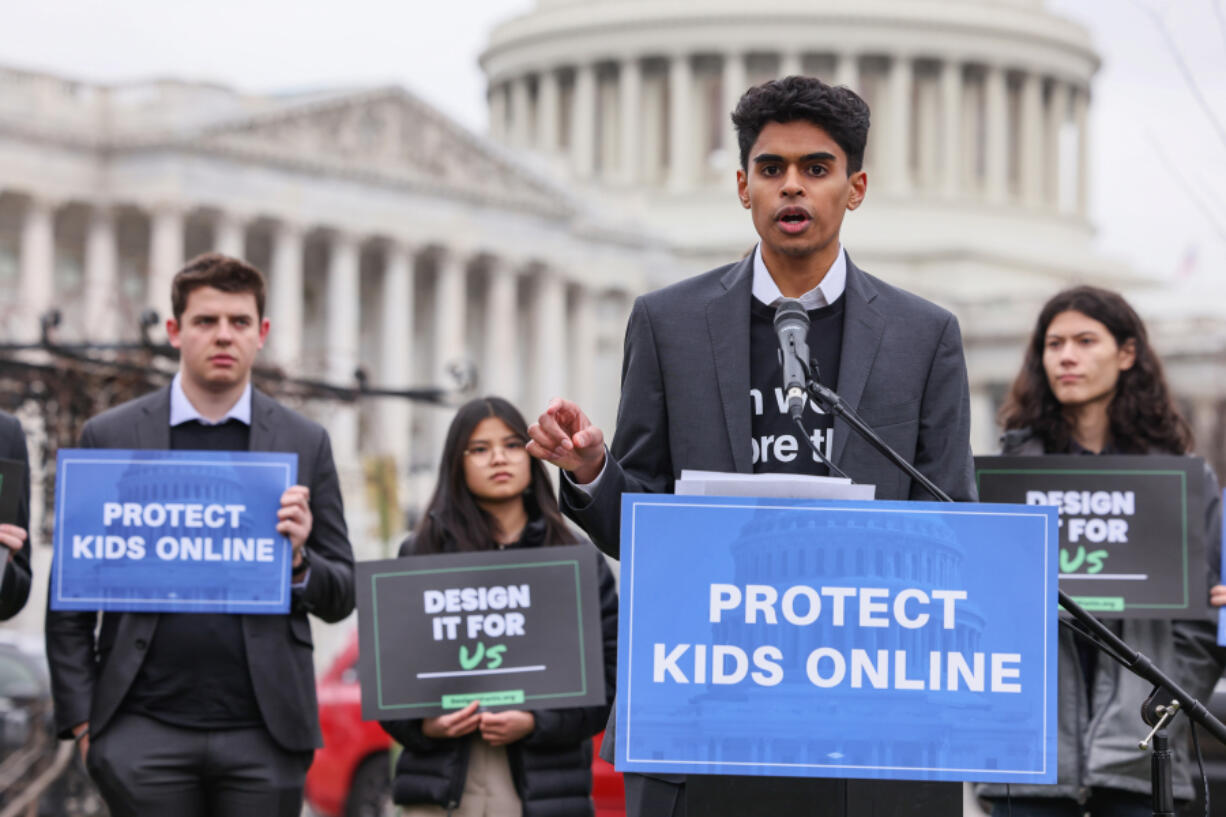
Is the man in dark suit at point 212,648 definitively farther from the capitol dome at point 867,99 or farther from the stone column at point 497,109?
the stone column at point 497,109

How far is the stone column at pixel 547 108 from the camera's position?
286ft

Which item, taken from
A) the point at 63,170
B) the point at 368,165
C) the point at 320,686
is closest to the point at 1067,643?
the point at 320,686

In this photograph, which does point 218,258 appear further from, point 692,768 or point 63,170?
point 63,170

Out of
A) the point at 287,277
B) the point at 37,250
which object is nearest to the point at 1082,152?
the point at 287,277

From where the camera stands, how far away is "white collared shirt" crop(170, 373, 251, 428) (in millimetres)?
6641

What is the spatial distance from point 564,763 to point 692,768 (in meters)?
3.02

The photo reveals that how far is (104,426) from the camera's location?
6.60 m

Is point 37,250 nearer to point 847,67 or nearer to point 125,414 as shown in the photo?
point 847,67

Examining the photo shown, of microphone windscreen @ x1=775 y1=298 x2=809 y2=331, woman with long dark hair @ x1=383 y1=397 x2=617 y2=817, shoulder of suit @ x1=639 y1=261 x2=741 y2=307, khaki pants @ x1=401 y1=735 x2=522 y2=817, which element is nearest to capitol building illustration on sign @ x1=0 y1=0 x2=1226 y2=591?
woman with long dark hair @ x1=383 y1=397 x2=617 y2=817

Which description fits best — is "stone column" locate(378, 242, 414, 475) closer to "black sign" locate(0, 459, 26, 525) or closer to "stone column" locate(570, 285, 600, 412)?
"stone column" locate(570, 285, 600, 412)

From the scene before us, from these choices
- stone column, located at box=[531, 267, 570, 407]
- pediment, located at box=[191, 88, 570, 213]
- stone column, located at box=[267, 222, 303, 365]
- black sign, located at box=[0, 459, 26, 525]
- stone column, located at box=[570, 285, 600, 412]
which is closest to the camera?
black sign, located at box=[0, 459, 26, 525]

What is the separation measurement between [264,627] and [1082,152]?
297 feet

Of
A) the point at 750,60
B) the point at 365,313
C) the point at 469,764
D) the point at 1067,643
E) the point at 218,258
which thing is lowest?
the point at 469,764

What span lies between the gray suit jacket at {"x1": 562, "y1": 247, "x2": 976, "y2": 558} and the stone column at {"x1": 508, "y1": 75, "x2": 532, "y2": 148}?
8435 cm
